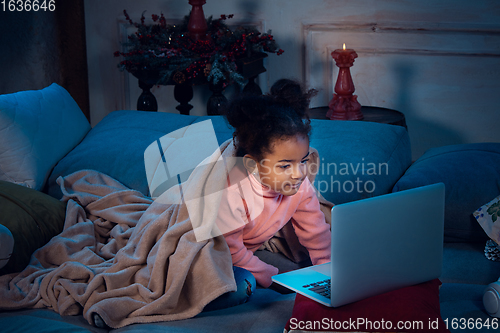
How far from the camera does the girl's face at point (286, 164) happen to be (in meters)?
1.25

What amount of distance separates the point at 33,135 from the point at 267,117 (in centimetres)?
86

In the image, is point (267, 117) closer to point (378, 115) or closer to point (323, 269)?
point (323, 269)

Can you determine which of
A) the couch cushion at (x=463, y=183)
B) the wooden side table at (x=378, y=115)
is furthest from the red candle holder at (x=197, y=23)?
the couch cushion at (x=463, y=183)

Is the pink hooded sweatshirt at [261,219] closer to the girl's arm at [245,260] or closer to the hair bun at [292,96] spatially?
the girl's arm at [245,260]

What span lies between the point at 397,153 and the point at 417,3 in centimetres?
125

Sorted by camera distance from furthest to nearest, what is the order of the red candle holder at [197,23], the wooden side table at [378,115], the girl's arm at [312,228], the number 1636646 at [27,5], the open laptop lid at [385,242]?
the number 1636646 at [27,5] → the red candle holder at [197,23] → the wooden side table at [378,115] → the girl's arm at [312,228] → the open laptop lid at [385,242]

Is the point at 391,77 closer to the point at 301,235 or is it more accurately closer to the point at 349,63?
the point at 349,63

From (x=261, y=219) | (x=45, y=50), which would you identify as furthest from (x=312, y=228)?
(x=45, y=50)

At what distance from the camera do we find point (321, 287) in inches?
40.7

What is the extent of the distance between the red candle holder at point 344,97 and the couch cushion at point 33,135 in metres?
1.11

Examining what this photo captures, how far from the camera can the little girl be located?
126cm

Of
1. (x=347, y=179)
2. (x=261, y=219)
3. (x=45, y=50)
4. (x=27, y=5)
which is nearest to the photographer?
(x=261, y=219)

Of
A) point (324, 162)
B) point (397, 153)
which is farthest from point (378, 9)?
point (324, 162)

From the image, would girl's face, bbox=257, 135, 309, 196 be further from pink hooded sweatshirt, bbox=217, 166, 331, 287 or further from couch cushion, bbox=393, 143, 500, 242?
couch cushion, bbox=393, 143, 500, 242
